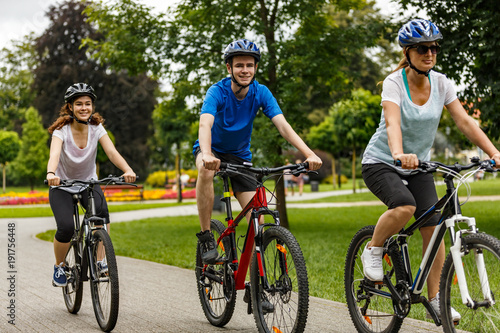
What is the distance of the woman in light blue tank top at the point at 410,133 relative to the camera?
12.3 feet

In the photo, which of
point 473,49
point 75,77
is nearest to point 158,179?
point 75,77

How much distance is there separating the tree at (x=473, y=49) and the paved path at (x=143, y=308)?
18.6 feet

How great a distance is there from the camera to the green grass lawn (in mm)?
7314

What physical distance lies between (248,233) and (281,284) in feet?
1.59

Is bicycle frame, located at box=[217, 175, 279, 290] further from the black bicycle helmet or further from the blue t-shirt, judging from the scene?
the black bicycle helmet

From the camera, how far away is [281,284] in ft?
13.4

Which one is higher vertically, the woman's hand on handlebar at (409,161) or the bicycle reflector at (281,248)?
the woman's hand on handlebar at (409,161)

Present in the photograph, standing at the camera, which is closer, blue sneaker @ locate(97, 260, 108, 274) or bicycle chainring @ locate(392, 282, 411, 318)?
bicycle chainring @ locate(392, 282, 411, 318)

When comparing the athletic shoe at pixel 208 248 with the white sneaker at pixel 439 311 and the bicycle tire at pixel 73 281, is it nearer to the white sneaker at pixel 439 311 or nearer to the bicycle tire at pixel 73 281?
the bicycle tire at pixel 73 281

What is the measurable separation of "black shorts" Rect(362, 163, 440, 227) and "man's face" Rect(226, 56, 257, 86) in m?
1.06

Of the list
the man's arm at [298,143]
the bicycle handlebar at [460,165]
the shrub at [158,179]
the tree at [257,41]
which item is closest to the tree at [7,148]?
the shrub at [158,179]

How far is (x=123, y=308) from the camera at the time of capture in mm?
5551

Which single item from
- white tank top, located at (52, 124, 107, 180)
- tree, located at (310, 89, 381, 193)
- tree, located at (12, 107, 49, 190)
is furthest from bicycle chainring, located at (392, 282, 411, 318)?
tree, located at (12, 107, 49, 190)

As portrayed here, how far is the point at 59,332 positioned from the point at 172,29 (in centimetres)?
870
